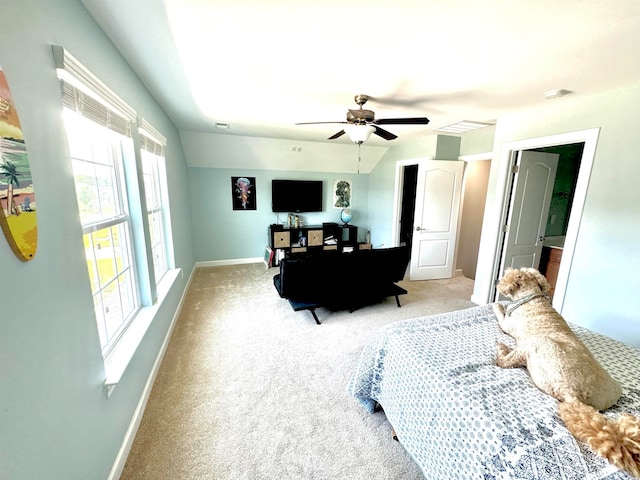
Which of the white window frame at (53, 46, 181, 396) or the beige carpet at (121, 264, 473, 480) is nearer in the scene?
the white window frame at (53, 46, 181, 396)

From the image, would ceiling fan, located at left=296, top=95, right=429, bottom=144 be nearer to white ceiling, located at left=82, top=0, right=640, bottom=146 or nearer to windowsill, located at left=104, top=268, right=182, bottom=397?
white ceiling, located at left=82, top=0, right=640, bottom=146

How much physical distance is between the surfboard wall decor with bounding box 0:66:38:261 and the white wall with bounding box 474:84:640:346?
3598 mm

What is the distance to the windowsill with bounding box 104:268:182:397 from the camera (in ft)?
4.47

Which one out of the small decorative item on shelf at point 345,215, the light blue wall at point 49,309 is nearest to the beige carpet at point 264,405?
the light blue wall at point 49,309

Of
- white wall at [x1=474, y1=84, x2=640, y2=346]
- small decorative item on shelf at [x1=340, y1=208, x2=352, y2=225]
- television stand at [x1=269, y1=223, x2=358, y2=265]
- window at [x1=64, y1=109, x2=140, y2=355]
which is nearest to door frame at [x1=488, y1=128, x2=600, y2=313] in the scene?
white wall at [x1=474, y1=84, x2=640, y2=346]

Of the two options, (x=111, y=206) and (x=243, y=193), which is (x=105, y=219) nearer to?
(x=111, y=206)

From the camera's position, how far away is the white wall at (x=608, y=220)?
207cm

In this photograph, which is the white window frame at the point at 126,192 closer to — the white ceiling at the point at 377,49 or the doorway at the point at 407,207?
the white ceiling at the point at 377,49

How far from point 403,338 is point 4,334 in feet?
5.32

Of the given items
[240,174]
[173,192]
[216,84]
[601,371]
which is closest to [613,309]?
[601,371]

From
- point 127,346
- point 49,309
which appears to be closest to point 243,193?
point 127,346

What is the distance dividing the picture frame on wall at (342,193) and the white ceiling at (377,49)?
303 centimetres

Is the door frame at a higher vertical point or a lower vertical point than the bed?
higher

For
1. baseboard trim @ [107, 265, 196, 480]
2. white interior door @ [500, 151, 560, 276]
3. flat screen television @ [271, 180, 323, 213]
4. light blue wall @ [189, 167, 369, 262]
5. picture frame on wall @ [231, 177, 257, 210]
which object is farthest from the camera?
flat screen television @ [271, 180, 323, 213]
